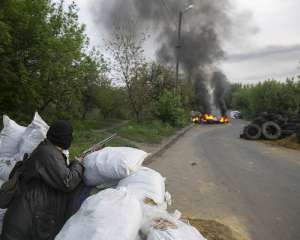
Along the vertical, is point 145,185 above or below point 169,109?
above

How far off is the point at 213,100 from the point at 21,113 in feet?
109

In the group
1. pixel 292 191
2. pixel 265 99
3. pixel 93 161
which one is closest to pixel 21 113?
pixel 292 191

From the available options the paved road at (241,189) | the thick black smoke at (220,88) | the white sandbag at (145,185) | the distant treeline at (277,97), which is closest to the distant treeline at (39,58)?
the paved road at (241,189)

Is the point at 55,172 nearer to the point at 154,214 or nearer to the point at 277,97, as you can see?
the point at 154,214

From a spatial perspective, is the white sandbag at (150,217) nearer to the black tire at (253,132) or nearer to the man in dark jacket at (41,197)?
the man in dark jacket at (41,197)

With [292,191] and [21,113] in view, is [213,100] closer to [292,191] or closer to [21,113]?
[21,113]

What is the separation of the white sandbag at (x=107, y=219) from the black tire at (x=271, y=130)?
58.0ft

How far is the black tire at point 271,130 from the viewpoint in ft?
63.7

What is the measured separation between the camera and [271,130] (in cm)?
1997

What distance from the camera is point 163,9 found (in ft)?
95.2

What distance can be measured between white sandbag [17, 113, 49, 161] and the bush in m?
22.8

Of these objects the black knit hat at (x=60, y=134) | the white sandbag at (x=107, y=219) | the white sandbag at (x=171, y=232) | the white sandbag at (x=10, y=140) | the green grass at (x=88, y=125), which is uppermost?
the black knit hat at (x=60, y=134)

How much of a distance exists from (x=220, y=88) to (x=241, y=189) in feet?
128

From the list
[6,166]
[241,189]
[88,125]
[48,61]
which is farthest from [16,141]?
[88,125]
